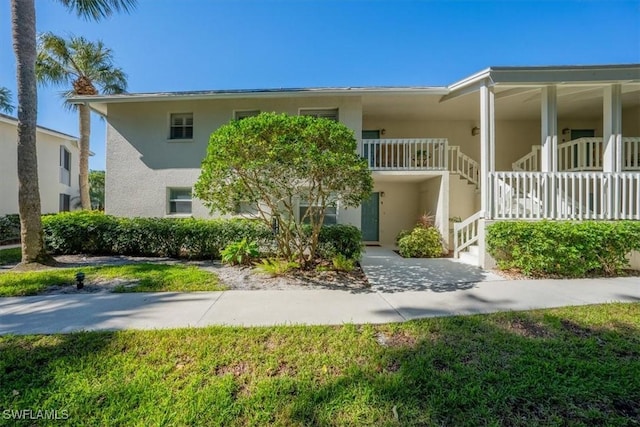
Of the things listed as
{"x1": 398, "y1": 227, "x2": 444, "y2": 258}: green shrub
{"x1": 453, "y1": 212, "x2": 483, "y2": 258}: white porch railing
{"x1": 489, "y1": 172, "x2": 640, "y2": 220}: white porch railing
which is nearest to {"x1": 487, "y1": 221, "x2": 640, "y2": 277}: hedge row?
{"x1": 489, "y1": 172, "x2": 640, "y2": 220}: white porch railing

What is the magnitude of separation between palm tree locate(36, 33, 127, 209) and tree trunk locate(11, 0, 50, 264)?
26.1ft

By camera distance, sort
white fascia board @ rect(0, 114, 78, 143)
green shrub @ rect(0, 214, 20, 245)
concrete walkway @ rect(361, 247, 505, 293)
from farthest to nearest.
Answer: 1. white fascia board @ rect(0, 114, 78, 143)
2. green shrub @ rect(0, 214, 20, 245)
3. concrete walkway @ rect(361, 247, 505, 293)

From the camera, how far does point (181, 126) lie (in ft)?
34.7

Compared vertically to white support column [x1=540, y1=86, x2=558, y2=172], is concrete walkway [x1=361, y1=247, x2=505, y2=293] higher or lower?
lower

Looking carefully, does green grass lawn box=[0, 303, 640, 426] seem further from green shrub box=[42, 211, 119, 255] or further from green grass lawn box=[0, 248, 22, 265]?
green grass lawn box=[0, 248, 22, 265]

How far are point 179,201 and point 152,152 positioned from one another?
2.11 m

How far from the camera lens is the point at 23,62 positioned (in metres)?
6.93

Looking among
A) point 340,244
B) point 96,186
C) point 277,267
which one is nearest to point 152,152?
point 277,267

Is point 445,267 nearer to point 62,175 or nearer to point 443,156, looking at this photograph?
point 443,156

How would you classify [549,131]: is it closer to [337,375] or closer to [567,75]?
[567,75]

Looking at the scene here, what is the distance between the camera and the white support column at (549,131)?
301 inches

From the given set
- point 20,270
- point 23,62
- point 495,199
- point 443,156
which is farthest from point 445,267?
point 23,62

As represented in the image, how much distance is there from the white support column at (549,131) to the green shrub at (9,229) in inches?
834

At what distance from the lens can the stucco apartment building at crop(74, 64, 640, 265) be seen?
24.5ft
